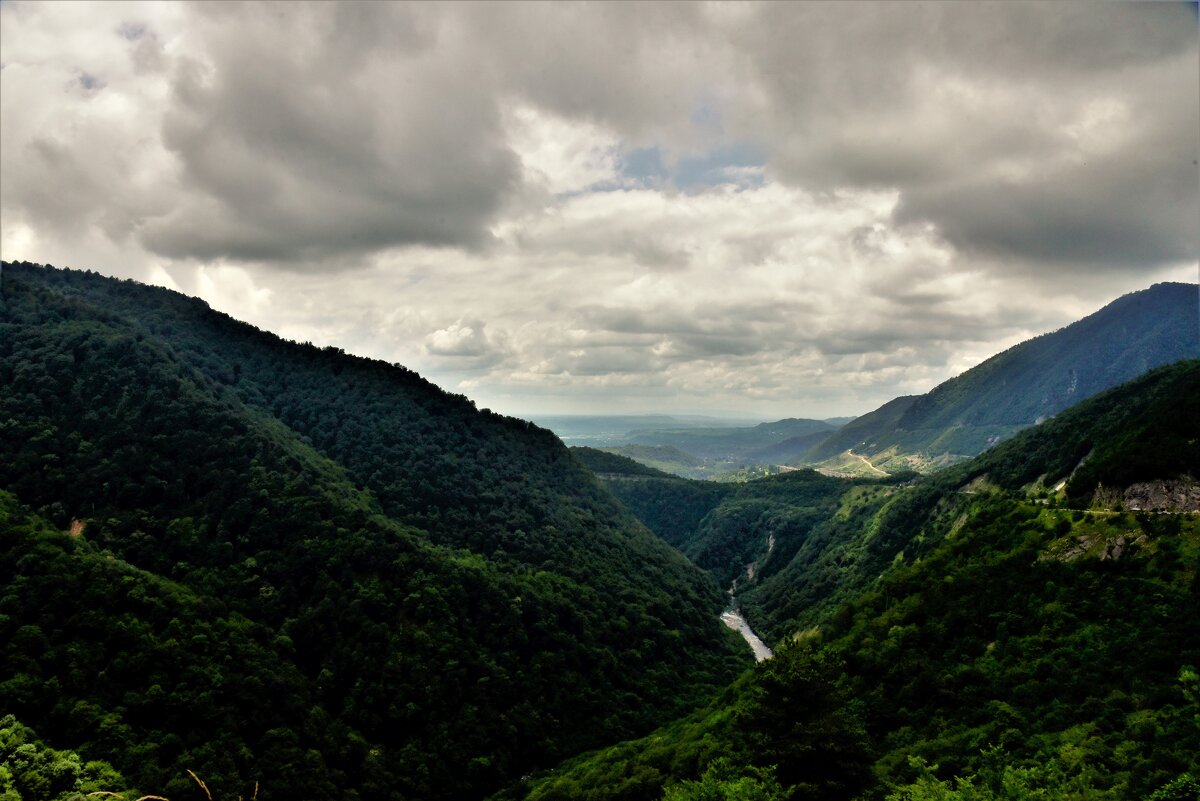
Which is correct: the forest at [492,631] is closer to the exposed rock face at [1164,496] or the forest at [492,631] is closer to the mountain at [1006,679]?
the mountain at [1006,679]

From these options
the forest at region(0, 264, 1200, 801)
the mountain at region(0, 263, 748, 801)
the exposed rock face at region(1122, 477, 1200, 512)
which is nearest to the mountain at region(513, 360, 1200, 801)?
the exposed rock face at region(1122, 477, 1200, 512)

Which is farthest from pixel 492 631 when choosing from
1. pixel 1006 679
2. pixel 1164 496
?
pixel 1164 496

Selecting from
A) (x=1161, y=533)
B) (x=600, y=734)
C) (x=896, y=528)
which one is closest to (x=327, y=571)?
(x=600, y=734)

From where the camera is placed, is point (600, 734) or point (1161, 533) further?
point (600, 734)

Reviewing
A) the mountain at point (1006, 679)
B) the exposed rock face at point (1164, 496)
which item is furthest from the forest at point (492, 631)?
the exposed rock face at point (1164, 496)

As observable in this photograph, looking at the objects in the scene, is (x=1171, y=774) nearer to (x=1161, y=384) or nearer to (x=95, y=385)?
(x=1161, y=384)
